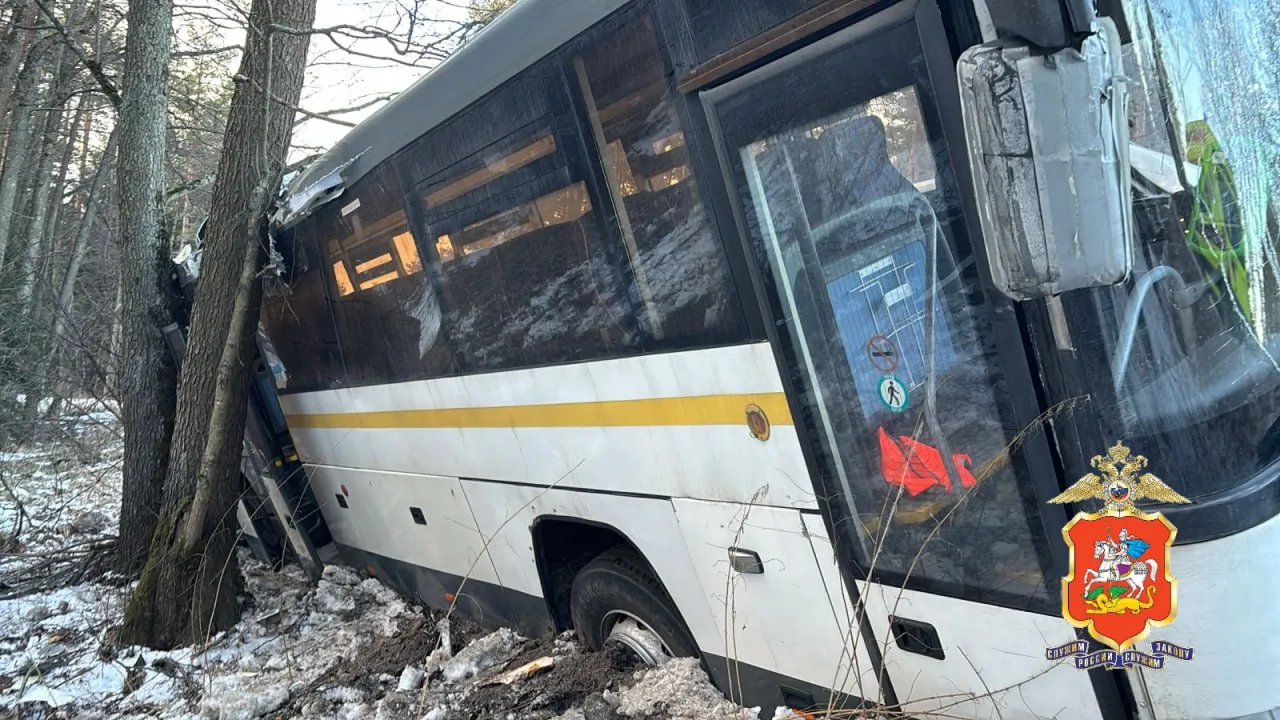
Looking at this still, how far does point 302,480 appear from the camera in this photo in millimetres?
7109

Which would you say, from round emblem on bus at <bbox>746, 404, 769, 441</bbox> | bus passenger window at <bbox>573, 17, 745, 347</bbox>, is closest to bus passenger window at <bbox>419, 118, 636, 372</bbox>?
bus passenger window at <bbox>573, 17, 745, 347</bbox>

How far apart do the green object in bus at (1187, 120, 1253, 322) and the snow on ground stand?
2.22 metres

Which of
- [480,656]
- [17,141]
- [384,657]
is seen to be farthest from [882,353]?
[17,141]

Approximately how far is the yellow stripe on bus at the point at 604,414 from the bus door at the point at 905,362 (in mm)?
274

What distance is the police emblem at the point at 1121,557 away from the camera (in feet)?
7.01

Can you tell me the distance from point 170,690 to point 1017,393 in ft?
17.8

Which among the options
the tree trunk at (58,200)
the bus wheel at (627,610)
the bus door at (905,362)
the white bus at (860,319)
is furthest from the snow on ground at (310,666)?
the tree trunk at (58,200)

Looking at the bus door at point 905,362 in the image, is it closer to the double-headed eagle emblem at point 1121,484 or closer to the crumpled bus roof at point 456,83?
the double-headed eagle emblem at point 1121,484

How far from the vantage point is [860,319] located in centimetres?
259

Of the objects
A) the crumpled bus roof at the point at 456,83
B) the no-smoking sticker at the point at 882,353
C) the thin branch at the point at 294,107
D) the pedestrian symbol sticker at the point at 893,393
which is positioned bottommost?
the pedestrian symbol sticker at the point at 893,393

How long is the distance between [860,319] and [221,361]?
202 inches

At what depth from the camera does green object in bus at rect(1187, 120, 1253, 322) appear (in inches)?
83.2

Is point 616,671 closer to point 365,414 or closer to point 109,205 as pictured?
point 365,414

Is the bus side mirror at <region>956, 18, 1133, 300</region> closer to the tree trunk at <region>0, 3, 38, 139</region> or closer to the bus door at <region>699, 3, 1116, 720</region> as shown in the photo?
the bus door at <region>699, 3, 1116, 720</region>
